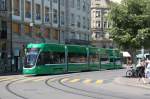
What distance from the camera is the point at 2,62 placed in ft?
204

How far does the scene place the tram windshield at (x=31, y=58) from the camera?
153ft

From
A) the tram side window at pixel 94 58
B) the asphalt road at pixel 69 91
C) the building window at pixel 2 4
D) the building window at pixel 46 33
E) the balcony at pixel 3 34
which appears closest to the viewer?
the asphalt road at pixel 69 91

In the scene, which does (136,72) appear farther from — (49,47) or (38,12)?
(38,12)

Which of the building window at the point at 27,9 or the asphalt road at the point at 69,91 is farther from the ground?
the building window at the point at 27,9

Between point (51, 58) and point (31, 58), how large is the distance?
294 centimetres

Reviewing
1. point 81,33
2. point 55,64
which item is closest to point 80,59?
point 55,64

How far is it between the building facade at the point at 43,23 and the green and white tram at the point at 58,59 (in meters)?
10.3

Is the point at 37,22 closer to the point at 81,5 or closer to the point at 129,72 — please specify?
the point at 81,5

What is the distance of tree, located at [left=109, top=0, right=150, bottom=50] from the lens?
37.1m

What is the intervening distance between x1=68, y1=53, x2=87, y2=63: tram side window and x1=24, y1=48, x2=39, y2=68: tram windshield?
297 inches

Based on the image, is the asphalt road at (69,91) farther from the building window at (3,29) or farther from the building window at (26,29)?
the building window at (26,29)

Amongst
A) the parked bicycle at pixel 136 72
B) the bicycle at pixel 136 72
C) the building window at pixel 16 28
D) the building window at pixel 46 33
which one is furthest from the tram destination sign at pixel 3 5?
the bicycle at pixel 136 72

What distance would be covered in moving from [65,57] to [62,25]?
27720 mm

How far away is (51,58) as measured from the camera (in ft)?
161
